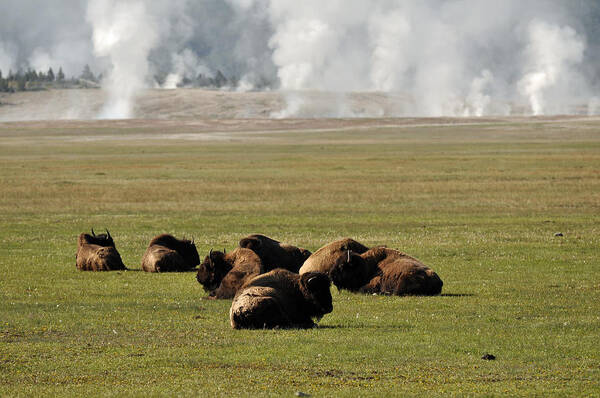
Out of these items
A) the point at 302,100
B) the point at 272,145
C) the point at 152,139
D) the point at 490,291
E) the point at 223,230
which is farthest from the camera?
the point at 302,100

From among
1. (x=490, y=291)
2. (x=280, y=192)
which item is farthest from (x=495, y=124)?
(x=490, y=291)

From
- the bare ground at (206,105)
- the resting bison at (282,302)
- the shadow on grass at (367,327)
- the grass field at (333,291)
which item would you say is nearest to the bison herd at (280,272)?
the resting bison at (282,302)

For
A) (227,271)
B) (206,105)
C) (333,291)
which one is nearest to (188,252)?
(227,271)

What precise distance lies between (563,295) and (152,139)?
90.6 metres

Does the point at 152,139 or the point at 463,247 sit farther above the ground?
the point at 152,139

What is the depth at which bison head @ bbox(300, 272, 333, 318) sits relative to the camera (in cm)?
1202

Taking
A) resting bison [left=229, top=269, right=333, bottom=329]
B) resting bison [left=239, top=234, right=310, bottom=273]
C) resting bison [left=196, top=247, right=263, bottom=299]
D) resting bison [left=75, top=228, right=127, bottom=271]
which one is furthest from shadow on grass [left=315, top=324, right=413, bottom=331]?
resting bison [left=75, top=228, right=127, bottom=271]

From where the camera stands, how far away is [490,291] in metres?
15.7

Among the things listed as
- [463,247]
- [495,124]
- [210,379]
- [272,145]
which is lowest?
[210,379]

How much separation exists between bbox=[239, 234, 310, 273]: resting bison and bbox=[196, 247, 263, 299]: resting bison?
24.0 inches

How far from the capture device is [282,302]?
1218 centimetres

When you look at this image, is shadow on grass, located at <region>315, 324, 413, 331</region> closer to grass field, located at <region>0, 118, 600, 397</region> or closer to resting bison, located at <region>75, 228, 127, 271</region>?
grass field, located at <region>0, 118, 600, 397</region>

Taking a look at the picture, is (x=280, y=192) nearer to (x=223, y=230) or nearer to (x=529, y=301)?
(x=223, y=230)

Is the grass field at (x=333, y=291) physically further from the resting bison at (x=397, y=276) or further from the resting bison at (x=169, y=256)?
the resting bison at (x=169, y=256)
